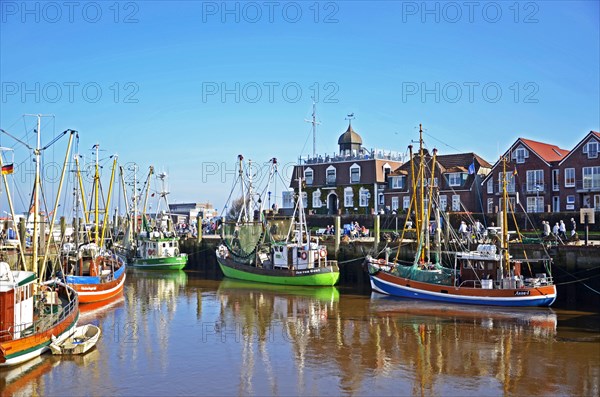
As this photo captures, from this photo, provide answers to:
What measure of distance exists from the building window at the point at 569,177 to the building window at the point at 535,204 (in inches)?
123

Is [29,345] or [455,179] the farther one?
[455,179]

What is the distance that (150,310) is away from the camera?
36.4 metres

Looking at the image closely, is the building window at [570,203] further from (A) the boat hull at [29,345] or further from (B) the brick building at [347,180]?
(A) the boat hull at [29,345]

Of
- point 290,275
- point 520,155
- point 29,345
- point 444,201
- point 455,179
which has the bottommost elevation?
point 29,345

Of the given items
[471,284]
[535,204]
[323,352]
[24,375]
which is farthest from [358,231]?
[24,375]

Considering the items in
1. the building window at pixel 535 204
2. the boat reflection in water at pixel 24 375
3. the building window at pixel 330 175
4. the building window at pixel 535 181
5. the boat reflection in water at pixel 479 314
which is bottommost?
the boat reflection in water at pixel 24 375

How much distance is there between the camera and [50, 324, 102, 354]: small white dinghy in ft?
79.3

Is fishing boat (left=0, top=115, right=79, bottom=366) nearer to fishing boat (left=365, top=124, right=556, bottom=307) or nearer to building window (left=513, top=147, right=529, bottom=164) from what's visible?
fishing boat (left=365, top=124, right=556, bottom=307)

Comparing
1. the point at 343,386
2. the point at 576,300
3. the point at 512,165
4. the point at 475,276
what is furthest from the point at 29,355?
the point at 512,165

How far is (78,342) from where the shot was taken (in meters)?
25.5

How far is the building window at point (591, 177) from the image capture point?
2228 inches

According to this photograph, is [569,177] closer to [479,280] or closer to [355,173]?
[355,173]

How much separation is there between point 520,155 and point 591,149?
7.03m

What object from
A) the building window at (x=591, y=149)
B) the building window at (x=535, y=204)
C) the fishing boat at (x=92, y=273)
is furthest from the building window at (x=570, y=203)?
the fishing boat at (x=92, y=273)
